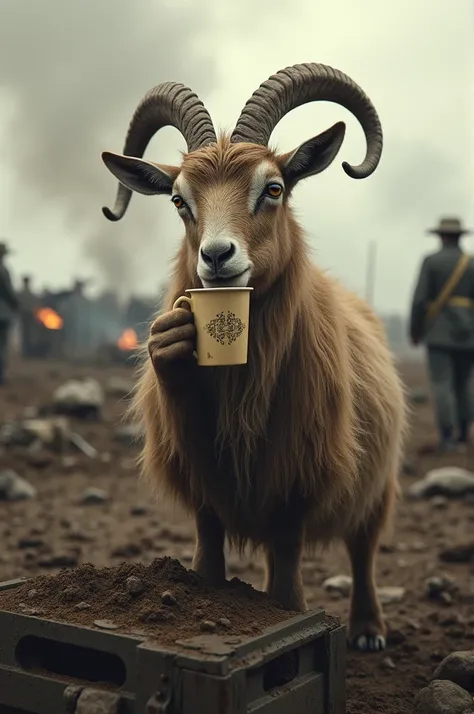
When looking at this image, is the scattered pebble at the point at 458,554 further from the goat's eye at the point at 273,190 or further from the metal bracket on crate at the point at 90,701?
the metal bracket on crate at the point at 90,701

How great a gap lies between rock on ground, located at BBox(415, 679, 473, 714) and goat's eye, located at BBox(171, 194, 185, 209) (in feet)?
7.52

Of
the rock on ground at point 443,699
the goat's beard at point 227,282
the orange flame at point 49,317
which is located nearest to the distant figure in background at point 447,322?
the rock on ground at point 443,699

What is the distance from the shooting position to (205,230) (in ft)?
11.4

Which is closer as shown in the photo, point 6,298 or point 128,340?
point 6,298

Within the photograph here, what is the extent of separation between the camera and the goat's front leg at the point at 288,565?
3.88m

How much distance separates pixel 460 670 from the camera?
3.97 meters

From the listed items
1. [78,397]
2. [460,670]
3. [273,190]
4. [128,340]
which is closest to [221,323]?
[273,190]

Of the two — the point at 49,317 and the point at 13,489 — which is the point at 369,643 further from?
the point at 49,317

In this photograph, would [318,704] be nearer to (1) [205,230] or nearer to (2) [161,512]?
(1) [205,230]

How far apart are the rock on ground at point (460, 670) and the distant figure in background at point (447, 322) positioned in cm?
706

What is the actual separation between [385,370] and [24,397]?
11188mm

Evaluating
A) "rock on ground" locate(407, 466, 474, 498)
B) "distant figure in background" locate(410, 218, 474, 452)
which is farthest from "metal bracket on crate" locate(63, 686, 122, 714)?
"distant figure in background" locate(410, 218, 474, 452)

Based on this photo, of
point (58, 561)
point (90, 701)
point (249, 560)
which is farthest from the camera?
point (249, 560)

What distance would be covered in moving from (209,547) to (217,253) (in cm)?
146
